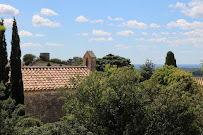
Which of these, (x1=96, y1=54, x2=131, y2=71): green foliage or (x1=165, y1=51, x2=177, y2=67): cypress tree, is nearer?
(x1=165, y1=51, x2=177, y2=67): cypress tree

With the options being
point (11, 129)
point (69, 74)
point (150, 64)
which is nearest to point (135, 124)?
point (11, 129)

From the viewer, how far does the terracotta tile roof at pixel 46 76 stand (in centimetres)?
1552

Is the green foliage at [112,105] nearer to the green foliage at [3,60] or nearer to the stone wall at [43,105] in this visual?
the stone wall at [43,105]

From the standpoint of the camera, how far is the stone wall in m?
14.9

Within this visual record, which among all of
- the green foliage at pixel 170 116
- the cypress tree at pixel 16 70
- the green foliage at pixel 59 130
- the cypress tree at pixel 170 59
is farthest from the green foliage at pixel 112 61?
the green foliage at pixel 59 130

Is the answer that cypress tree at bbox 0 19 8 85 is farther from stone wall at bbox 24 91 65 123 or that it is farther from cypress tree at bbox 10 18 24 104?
stone wall at bbox 24 91 65 123

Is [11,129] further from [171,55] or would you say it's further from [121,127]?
[171,55]

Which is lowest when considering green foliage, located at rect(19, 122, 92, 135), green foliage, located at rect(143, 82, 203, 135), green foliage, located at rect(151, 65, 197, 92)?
green foliage, located at rect(19, 122, 92, 135)

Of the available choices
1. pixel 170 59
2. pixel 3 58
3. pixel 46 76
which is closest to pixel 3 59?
pixel 3 58

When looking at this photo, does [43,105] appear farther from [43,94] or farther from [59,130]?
[59,130]

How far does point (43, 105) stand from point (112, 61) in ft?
113

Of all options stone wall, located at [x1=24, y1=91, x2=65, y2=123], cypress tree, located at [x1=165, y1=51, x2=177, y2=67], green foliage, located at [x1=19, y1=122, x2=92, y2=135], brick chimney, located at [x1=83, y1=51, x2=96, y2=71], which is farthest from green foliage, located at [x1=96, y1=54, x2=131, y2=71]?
green foliage, located at [x1=19, y1=122, x2=92, y2=135]

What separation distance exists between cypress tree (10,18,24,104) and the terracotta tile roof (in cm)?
75

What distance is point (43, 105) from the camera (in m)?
15.2
